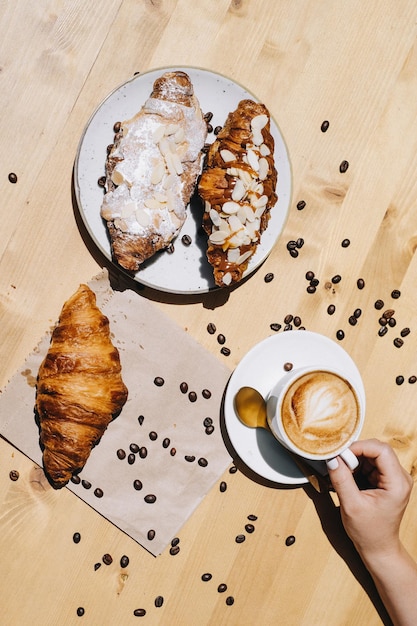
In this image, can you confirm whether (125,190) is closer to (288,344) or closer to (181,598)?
(288,344)

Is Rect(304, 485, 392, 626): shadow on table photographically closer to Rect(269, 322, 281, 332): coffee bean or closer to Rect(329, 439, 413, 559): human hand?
Rect(329, 439, 413, 559): human hand

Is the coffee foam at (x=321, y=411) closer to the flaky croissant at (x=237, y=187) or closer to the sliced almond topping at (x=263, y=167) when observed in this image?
the flaky croissant at (x=237, y=187)

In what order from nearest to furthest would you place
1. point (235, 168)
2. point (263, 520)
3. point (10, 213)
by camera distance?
point (235, 168) → point (10, 213) → point (263, 520)

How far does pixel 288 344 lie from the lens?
1559 mm

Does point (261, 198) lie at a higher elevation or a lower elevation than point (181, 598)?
higher

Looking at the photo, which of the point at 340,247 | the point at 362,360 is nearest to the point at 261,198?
the point at 340,247

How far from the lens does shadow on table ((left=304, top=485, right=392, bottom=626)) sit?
1.66 m

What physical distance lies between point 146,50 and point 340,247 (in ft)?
2.61

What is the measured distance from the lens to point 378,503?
5.08ft

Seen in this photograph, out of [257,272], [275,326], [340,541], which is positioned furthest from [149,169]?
[340,541]

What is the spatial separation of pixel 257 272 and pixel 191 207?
271 mm

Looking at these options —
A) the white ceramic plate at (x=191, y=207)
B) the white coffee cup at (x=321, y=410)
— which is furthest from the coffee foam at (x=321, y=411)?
the white ceramic plate at (x=191, y=207)

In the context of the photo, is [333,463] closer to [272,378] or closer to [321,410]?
[321,410]

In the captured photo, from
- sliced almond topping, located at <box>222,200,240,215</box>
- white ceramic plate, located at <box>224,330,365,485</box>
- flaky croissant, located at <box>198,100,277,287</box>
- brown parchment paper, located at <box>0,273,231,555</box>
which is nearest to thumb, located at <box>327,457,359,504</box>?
white ceramic plate, located at <box>224,330,365,485</box>
